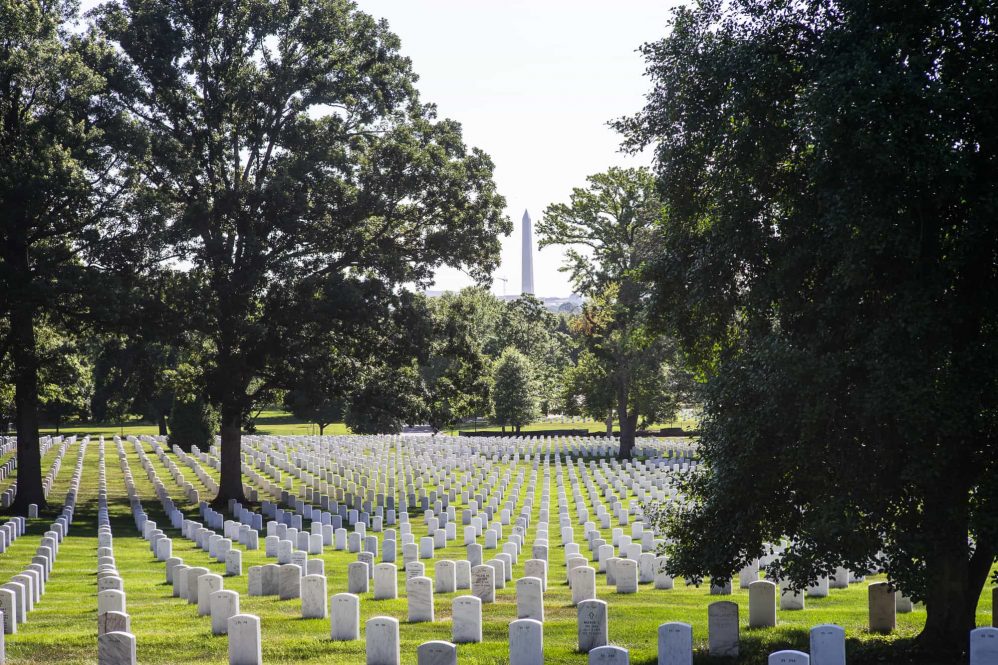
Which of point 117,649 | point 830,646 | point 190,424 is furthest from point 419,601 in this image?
point 190,424

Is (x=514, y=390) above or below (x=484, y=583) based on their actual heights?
above

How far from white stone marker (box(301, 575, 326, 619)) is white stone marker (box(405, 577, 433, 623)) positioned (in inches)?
44.8

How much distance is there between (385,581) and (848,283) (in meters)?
8.36

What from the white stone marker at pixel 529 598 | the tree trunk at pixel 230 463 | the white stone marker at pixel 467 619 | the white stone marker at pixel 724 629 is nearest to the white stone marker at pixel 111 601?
the white stone marker at pixel 467 619

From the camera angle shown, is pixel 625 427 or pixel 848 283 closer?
pixel 848 283

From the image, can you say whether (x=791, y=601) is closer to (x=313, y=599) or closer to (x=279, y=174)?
(x=313, y=599)

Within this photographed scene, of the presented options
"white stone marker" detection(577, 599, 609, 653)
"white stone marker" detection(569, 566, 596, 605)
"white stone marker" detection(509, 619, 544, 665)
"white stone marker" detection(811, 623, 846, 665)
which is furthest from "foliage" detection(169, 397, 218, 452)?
"white stone marker" detection(811, 623, 846, 665)

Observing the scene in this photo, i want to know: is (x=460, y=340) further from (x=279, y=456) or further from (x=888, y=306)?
(x=888, y=306)

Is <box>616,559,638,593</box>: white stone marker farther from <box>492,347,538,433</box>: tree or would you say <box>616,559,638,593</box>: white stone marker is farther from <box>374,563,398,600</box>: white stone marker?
<box>492,347,538,433</box>: tree

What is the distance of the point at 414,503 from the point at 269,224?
942 centimetres

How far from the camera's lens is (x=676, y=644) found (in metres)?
9.84

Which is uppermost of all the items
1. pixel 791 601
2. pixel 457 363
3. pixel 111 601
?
pixel 457 363

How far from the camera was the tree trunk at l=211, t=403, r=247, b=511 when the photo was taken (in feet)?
98.7

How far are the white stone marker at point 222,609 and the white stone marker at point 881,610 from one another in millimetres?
7787
